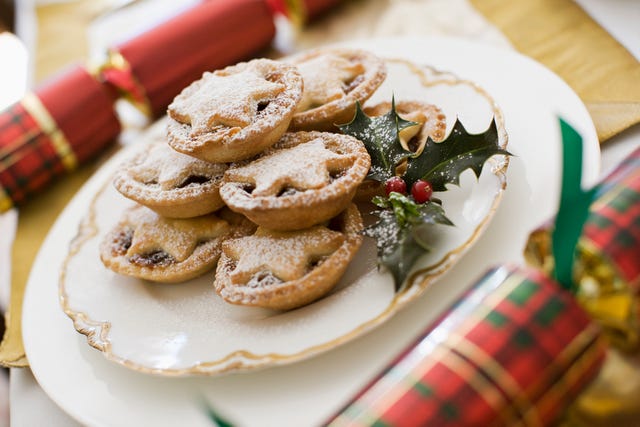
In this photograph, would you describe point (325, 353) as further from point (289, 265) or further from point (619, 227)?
point (619, 227)

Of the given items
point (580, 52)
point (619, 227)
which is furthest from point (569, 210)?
point (580, 52)

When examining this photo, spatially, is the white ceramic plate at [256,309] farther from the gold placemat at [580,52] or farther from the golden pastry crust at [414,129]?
the gold placemat at [580,52]

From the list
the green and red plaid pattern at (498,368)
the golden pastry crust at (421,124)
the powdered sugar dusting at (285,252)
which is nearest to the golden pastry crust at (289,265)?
the powdered sugar dusting at (285,252)

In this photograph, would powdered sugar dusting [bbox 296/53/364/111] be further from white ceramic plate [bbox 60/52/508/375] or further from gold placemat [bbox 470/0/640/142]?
gold placemat [bbox 470/0/640/142]

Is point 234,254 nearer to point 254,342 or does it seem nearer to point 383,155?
point 254,342

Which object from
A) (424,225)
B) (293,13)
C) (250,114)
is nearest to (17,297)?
(250,114)

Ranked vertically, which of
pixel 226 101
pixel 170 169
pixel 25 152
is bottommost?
pixel 25 152

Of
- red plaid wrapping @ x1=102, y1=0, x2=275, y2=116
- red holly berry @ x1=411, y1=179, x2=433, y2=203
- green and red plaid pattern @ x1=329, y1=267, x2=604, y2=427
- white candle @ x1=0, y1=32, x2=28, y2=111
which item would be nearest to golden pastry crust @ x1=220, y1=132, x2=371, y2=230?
red holly berry @ x1=411, y1=179, x2=433, y2=203
